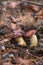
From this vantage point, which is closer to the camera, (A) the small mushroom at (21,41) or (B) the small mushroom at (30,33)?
(A) the small mushroom at (21,41)

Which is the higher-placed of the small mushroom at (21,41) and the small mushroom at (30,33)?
the small mushroom at (30,33)

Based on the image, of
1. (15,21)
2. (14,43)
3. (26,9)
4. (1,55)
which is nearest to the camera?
(1,55)

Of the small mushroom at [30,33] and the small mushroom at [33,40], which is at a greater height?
the small mushroom at [30,33]

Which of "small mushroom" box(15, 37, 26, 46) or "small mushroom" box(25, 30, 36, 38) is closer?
"small mushroom" box(15, 37, 26, 46)

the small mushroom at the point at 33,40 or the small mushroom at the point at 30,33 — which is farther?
the small mushroom at the point at 30,33

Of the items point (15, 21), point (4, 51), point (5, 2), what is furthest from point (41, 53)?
point (5, 2)

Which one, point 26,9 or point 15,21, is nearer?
point 15,21

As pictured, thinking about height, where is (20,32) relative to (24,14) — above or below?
below

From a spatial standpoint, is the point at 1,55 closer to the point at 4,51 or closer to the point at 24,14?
the point at 4,51

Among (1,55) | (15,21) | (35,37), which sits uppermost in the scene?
(15,21)

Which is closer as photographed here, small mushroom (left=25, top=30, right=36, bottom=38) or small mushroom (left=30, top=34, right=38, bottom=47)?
small mushroom (left=30, top=34, right=38, bottom=47)

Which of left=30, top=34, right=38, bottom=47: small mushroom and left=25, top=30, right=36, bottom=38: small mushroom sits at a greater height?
left=25, top=30, right=36, bottom=38: small mushroom
